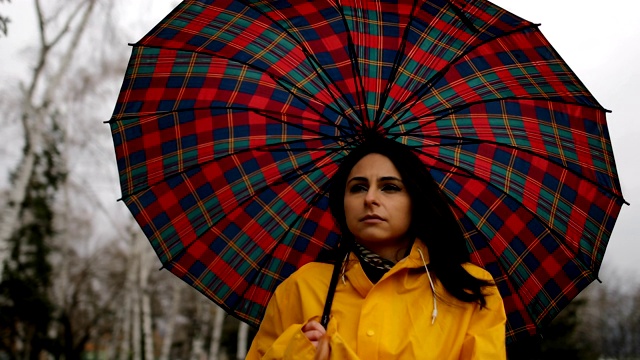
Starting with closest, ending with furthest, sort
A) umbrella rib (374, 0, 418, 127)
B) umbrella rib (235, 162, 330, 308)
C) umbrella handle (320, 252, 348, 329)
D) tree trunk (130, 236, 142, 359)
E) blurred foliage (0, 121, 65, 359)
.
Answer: umbrella handle (320, 252, 348, 329), umbrella rib (374, 0, 418, 127), umbrella rib (235, 162, 330, 308), blurred foliage (0, 121, 65, 359), tree trunk (130, 236, 142, 359)

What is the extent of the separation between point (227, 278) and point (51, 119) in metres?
14.7

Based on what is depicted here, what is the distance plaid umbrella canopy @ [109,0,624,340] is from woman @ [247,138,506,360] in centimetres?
30

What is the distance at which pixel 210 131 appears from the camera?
311 centimetres

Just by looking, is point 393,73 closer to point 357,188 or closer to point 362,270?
point 357,188

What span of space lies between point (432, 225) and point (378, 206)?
228 millimetres

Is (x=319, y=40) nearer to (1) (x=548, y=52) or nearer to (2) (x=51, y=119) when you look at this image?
(1) (x=548, y=52)

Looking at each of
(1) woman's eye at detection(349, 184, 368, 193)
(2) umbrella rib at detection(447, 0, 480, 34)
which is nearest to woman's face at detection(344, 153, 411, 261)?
(1) woman's eye at detection(349, 184, 368, 193)

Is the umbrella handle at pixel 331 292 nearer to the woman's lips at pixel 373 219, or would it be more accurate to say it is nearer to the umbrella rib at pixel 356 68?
the woman's lips at pixel 373 219

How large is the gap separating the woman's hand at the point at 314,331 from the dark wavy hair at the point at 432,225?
0.40 m

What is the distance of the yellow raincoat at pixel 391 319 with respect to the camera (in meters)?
2.30

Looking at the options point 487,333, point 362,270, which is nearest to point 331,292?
point 362,270

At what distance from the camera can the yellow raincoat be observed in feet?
7.54

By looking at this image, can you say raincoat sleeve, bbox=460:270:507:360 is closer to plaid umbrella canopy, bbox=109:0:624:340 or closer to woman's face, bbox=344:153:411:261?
woman's face, bbox=344:153:411:261

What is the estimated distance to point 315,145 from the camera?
3100 millimetres
